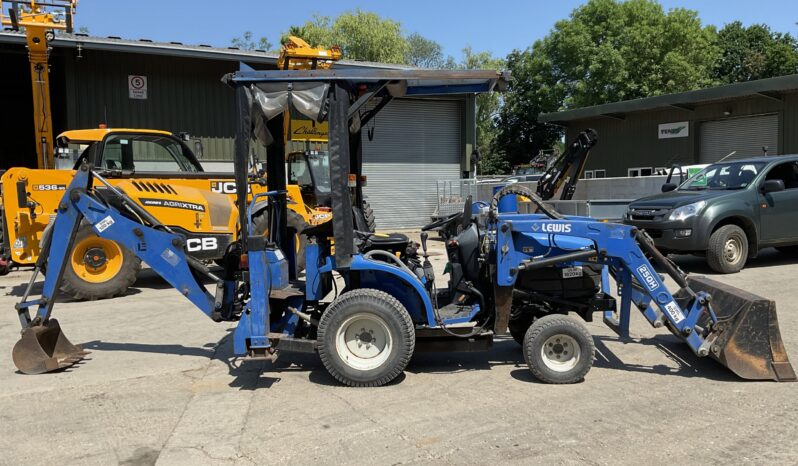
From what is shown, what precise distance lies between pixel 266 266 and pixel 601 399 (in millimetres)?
2937

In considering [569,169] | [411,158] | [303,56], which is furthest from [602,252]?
[411,158]

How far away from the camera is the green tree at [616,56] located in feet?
124

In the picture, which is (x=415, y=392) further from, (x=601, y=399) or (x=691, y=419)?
(x=691, y=419)

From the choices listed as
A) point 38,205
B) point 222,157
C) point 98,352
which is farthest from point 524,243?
point 222,157

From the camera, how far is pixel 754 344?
517 cm

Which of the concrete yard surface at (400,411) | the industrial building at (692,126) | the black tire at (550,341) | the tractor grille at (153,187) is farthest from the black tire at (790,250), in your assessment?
the tractor grille at (153,187)

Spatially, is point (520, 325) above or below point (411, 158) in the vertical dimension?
below

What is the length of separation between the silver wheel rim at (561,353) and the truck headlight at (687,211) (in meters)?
6.36

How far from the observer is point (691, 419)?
14.6 feet

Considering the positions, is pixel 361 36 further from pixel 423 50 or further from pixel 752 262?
pixel 752 262

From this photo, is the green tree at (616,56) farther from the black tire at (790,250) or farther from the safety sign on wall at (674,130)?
the black tire at (790,250)

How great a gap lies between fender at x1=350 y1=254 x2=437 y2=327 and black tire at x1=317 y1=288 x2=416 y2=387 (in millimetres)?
202

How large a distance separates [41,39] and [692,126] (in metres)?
20.8

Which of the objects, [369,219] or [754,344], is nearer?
[754,344]
